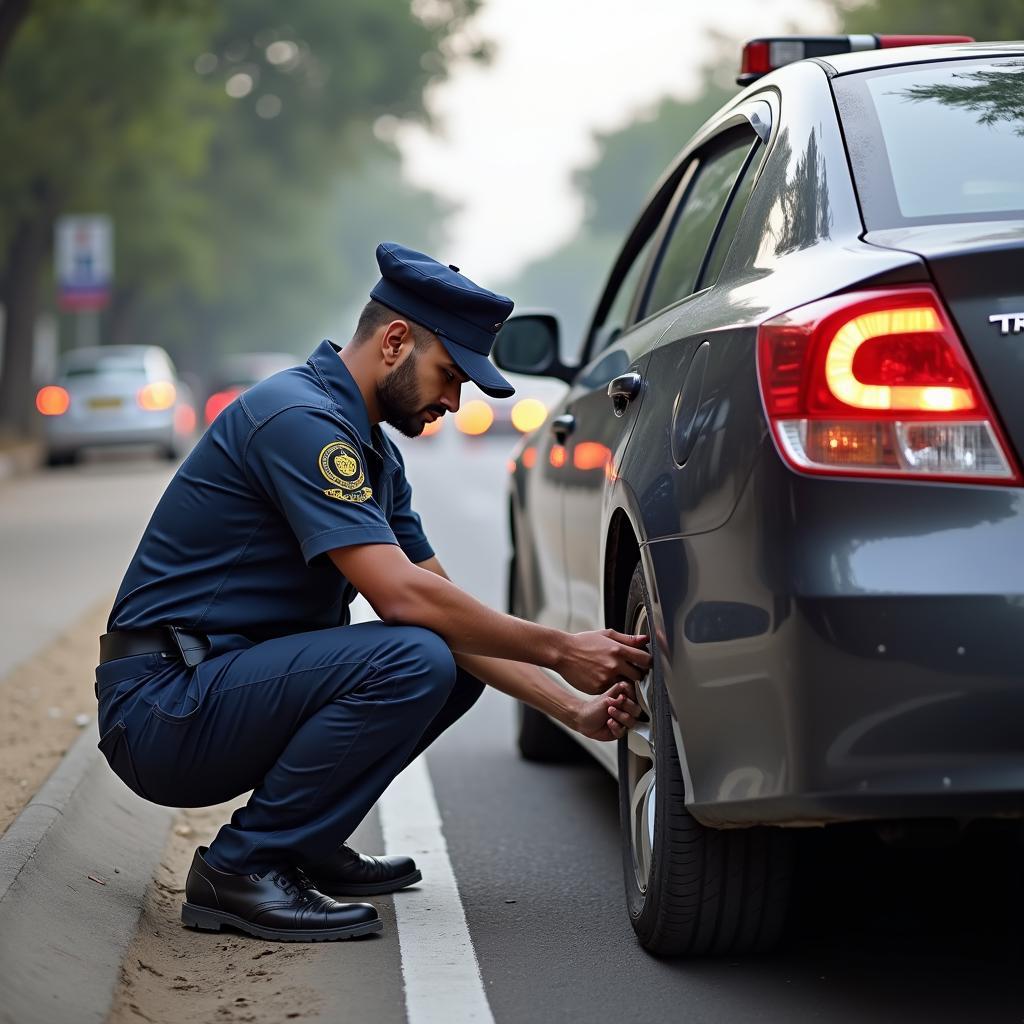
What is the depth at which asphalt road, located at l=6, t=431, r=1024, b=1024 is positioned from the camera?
147 inches

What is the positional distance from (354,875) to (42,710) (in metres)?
2.74

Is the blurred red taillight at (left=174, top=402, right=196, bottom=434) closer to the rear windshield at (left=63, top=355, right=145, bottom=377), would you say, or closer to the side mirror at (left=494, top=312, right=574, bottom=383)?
the rear windshield at (left=63, top=355, right=145, bottom=377)

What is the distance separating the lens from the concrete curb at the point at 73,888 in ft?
11.8

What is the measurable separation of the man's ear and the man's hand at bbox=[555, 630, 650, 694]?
71cm

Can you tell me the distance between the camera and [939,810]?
10.2 feet

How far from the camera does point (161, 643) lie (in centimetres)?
427

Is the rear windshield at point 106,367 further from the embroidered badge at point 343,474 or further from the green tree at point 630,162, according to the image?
the green tree at point 630,162

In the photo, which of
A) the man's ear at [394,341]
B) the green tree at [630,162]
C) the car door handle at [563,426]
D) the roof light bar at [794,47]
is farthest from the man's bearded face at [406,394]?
the green tree at [630,162]

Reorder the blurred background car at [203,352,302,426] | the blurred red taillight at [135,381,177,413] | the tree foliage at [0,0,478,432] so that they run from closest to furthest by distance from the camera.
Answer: the blurred red taillight at [135,381,177,413] → the tree foliage at [0,0,478,432] → the blurred background car at [203,352,302,426]

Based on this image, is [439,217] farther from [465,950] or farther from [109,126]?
[465,950]

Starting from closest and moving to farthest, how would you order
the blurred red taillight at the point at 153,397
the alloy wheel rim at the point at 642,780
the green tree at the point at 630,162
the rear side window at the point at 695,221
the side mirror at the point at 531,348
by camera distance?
the alloy wheel rim at the point at 642,780
the rear side window at the point at 695,221
the side mirror at the point at 531,348
the blurred red taillight at the point at 153,397
the green tree at the point at 630,162

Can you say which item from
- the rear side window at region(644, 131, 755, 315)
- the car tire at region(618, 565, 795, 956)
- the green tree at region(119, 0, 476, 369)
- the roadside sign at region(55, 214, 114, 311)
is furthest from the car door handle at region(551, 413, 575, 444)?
the green tree at region(119, 0, 476, 369)

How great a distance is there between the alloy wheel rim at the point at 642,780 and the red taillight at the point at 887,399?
787mm

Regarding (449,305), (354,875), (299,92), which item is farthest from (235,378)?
(449,305)
